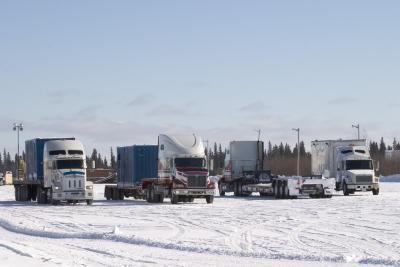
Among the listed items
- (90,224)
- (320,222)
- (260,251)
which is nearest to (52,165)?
Result: (90,224)

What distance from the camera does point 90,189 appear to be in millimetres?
47438

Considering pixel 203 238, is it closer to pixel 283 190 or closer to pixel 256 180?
pixel 283 190

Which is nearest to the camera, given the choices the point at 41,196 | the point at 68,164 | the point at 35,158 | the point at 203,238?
the point at 203,238

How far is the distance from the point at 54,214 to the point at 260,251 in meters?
18.7

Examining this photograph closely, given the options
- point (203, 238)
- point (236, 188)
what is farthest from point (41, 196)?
point (203, 238)

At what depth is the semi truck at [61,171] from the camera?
155 feet

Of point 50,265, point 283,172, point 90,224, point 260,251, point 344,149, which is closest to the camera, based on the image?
point 50,265

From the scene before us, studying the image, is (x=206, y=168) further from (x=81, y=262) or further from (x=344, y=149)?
(x=81, y=262)

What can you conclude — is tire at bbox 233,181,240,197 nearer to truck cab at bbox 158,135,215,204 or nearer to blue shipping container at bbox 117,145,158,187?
blue shipping container at bbox 117,145,158,187

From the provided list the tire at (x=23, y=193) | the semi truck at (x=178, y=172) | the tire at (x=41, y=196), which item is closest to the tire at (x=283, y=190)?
the semi truck at (x=178, y=172)

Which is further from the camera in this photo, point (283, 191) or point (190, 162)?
point (283, 191)

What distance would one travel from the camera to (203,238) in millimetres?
24469

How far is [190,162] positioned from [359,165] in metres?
15.9

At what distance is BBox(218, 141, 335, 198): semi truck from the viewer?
53.5m
